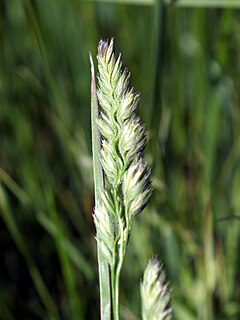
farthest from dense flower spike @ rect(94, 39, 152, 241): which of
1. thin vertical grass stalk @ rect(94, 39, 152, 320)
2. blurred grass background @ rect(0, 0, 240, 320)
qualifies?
blurred grass background @ rect(0, 0, 240, 320)

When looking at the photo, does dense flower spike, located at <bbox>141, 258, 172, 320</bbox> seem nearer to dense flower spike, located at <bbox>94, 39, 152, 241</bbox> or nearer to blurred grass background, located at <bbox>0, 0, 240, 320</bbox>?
dense flower spike, located at <bbox>94, 39, 152, 241</bbox>

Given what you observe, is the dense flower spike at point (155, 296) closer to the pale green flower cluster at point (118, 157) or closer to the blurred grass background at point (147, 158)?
the pale green flower cluster at point (118, 157)

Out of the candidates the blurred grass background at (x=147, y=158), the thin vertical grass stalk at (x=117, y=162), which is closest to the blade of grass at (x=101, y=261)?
the thin vertical grass stalk at (x=117, y=162)

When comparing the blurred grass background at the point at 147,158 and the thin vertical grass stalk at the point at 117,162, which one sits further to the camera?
the blurred grass background at the point at 147,158

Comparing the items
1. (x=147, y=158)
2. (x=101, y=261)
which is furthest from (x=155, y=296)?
(x=147, y=158)

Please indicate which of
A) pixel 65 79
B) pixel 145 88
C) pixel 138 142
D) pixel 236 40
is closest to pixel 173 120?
pixel 145 88

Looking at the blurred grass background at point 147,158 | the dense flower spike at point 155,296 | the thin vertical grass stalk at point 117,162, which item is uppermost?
the blurred grass background at point 147,158

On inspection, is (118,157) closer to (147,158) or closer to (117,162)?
(117,162)
